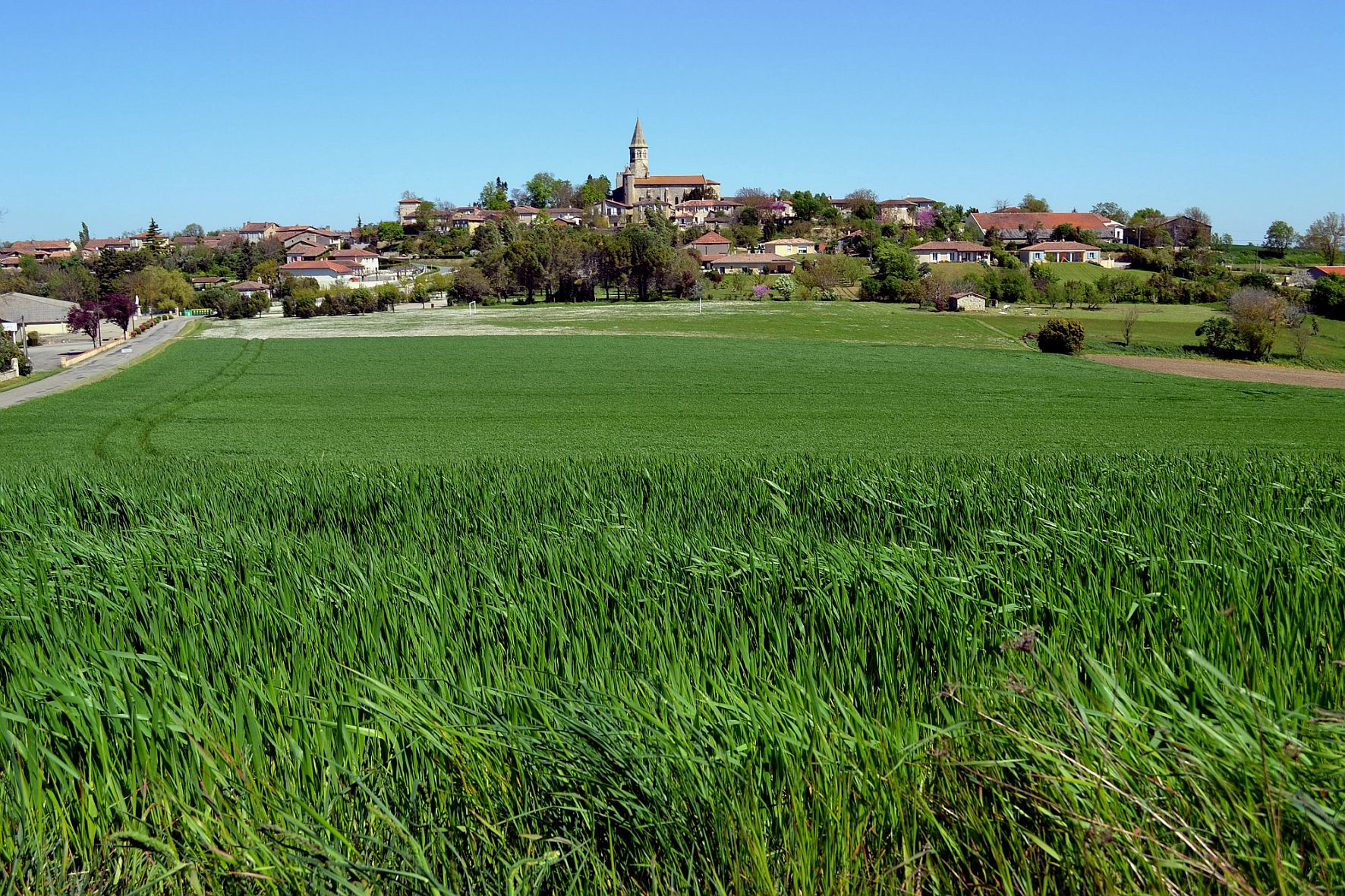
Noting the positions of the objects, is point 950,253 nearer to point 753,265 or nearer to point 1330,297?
point 753,265

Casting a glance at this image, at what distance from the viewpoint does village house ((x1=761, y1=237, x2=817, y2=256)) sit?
5236 inches

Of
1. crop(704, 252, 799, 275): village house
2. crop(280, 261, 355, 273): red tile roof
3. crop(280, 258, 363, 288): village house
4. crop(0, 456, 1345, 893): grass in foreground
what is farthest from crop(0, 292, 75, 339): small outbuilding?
crop(0, 456, 1345, 893): grass in foreground

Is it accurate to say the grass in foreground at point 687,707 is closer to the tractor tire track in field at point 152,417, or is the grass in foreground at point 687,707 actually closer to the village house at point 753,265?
the tractor tire track in field at point 152,417

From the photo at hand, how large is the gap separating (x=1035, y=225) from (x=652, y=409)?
434 feet

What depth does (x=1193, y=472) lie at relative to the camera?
1251 centimetres

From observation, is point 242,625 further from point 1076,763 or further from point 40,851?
point 1076,763

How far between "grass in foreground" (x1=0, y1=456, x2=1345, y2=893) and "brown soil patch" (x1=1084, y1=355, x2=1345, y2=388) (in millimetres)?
38227

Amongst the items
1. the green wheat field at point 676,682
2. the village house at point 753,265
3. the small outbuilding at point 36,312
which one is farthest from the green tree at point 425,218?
the green wheat field at point 676,682

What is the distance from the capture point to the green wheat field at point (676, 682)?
3.09 meters

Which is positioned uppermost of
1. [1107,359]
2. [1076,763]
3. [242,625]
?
[1076,763]

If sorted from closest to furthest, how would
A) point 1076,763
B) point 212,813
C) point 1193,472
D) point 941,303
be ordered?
1. point 1076,763
2. point 212,813
3. point 1193,472
4. point 941,303

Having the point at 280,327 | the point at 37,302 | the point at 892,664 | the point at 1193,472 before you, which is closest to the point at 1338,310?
the point at 1193,472

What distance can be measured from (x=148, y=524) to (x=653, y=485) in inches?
201

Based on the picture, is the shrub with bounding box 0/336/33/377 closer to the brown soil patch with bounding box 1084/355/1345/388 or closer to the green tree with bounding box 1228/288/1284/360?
the brown soil patch with bounding box 1084/355/1345/388
